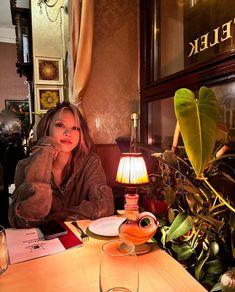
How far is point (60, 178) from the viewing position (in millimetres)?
1488

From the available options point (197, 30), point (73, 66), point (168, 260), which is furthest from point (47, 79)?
point (168, 260)

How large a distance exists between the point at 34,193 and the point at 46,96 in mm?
2067

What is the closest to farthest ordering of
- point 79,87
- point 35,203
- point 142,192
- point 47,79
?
point 35,203 < point 142,192 < point 79,87 < point 47,79

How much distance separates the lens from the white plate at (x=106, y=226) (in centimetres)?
103

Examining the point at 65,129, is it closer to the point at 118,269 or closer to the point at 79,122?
the point at 79,122

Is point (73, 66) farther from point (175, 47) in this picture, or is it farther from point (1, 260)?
point (1, 260)

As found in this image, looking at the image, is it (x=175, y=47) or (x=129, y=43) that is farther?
(x=129, y=43)

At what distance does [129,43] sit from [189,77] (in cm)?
79

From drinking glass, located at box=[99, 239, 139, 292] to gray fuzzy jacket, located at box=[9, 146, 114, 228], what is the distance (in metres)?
0.69

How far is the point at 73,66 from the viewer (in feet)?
5.89

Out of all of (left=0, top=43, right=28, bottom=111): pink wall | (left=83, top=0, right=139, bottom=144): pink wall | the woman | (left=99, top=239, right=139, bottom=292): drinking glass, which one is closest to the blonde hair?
the woman

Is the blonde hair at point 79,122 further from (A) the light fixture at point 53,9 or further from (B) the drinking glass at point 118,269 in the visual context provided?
(A) the light fixture at point 53,9

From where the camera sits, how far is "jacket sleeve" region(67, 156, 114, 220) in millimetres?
1311

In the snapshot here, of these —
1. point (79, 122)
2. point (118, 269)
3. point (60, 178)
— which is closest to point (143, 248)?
point (118, 269)
